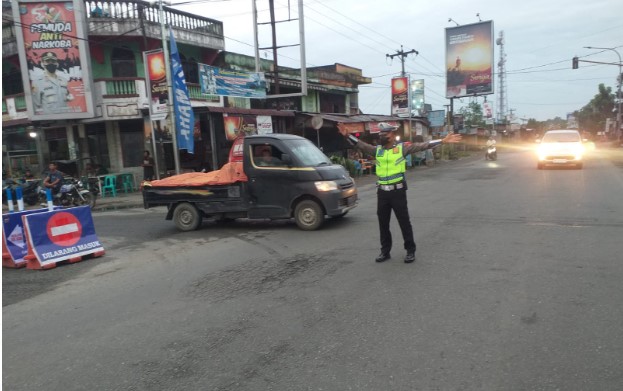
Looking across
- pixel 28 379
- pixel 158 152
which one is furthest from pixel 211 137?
pixel 28 379

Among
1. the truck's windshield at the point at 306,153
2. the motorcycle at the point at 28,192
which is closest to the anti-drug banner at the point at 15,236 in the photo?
the truck's windshield at the point at 306,153

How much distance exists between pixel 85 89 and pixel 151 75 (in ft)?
13.5

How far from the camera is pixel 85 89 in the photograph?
58.2ft

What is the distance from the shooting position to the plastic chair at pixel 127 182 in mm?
18797

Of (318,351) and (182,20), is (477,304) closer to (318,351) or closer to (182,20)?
(318,351)

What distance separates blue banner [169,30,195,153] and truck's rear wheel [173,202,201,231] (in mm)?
6057

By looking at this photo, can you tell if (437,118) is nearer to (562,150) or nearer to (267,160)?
(562,150)

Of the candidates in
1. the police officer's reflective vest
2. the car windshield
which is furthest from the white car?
the police officer's reflective vest

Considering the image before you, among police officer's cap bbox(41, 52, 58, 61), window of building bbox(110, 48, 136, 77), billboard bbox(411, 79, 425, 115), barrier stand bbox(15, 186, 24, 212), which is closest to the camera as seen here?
barrier stand bbox(15, 186, 24, 212)

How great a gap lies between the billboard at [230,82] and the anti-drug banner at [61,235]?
10.7 meters

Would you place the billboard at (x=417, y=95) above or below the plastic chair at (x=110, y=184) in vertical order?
above

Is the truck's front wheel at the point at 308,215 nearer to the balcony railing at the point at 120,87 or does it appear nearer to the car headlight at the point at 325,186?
the car headlight at the point at 325,186

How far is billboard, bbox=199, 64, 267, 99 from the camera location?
1744cm

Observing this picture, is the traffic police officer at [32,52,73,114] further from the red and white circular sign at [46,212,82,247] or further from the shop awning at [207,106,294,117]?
the red and white circular sign at [46,212,82,247]
